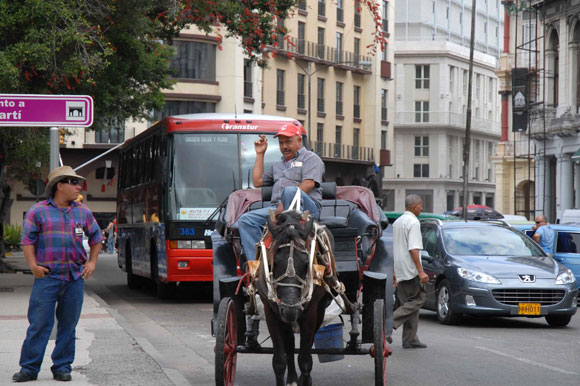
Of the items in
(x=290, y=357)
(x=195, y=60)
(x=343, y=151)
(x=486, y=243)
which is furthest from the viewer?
(x=343, y=151)

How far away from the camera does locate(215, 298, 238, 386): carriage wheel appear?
29.9ft

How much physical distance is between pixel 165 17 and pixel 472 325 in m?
11.5

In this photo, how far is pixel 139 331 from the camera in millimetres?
16438

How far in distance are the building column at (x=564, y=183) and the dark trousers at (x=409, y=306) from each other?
41.1 m

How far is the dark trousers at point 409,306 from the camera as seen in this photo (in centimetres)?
1402

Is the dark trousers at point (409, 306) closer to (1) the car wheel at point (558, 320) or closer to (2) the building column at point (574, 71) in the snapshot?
(1) the car wheel at point (558, 320)

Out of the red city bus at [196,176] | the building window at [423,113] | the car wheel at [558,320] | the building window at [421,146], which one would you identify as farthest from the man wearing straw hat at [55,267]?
the building window at [421,146]

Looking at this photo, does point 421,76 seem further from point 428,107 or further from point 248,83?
point 248,83

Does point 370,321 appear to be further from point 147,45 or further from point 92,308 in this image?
point 147,45

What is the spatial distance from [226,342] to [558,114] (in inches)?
Answer: 1879

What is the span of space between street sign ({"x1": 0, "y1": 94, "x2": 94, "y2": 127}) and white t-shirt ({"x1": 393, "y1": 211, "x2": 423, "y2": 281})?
4.06 meters

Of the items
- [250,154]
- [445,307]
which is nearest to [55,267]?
[445,307]

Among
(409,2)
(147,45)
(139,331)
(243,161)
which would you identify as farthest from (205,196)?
(409,2)

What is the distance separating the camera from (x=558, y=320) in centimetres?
1748
